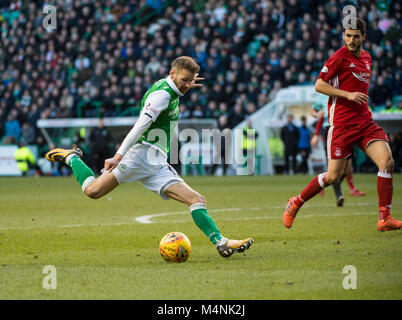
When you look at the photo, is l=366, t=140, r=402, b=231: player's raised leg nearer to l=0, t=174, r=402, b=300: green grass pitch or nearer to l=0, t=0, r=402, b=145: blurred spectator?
l=0, t=174, r=402, b=300: green grass pitch

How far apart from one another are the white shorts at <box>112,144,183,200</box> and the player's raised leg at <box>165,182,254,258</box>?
0.30ft

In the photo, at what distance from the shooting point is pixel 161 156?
7.18 meters

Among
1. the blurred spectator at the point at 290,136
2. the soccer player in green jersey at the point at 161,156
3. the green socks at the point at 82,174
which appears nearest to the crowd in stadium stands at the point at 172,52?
the blurred spectator at the point at 290,136

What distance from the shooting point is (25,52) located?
3127 centimetres

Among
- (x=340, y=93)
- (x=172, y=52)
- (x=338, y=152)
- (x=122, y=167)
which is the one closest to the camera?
(x=122, y=167)

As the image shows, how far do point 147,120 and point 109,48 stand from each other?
23.4 m

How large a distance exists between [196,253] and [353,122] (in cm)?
247

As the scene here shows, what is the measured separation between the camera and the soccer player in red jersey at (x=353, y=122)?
8.26m

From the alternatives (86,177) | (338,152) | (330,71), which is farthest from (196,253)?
(330,71)

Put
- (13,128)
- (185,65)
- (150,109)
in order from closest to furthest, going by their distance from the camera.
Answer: (150,109) → (185,65) → (13,128)

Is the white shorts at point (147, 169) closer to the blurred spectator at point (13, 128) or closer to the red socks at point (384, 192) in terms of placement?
the red socks at point (384, 192)

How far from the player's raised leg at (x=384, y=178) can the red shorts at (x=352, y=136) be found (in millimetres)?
78

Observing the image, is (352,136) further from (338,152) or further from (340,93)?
(340,93)

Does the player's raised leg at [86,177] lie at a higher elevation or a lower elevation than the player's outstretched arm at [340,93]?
lower
